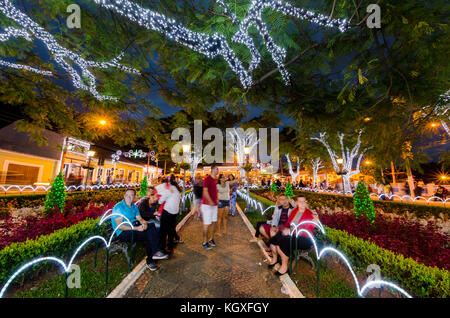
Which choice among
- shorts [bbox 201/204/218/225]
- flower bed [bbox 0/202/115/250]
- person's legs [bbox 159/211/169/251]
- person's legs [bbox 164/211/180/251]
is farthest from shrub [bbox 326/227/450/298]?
flower bed [bbox 0/202/115/250]

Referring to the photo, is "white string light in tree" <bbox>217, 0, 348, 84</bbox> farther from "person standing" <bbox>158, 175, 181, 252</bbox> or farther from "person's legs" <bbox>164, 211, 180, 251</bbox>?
"person's legs" <bbox>164, 211, 180, 251</bbox>

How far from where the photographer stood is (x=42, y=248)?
3252 mm

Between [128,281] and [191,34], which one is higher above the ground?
[191,34]

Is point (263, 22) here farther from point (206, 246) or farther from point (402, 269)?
point (206, 246)

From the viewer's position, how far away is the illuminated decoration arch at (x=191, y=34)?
2.85 m

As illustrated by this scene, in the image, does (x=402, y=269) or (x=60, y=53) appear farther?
(x=60, y=53)

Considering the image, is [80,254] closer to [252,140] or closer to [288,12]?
[288,12]

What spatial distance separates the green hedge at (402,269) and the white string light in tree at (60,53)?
6.73 metres

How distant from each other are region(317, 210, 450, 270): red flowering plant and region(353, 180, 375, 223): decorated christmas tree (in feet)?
2.20

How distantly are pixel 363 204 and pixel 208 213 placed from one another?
A: 19.4 ft

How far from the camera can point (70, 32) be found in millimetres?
4203

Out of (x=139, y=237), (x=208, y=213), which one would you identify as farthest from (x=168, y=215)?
(x=208, y=213)
